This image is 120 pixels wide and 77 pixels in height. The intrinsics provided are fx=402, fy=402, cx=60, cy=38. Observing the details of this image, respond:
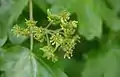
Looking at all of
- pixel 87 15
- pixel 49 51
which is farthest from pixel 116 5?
pixel 49 51

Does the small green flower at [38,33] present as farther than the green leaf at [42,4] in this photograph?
No

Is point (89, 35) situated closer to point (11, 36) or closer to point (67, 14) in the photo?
point (67, 14)

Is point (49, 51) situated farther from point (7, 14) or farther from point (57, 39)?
point (7, 14)

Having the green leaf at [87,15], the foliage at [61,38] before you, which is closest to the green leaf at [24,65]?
the foliage at [61,38]

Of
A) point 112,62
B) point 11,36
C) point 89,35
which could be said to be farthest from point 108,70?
point 11,36

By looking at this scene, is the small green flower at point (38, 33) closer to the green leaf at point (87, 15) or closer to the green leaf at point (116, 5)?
the green leaf at point (87, 15)

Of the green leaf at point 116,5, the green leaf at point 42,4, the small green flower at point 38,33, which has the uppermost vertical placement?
the green leaf at point 42,4

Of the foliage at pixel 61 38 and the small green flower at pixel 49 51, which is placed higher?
the foliage at pixel 61 38
